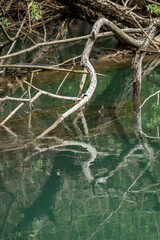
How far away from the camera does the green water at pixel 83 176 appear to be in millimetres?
3162

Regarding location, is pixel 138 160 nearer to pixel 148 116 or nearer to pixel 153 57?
pixel 148 116

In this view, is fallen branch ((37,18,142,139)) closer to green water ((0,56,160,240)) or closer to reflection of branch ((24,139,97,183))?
reflection of branch ((24,139,97,183))

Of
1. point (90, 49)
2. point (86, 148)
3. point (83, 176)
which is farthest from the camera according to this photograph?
point (90, 49)

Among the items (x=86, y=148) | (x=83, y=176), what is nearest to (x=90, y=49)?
(x=86, y=148)

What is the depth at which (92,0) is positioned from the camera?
758 centimetres

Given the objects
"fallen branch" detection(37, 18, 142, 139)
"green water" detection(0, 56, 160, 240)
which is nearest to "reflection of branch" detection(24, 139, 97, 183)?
"green water" detection(0, 56, 160, 240)

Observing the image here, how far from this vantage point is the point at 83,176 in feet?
13.3

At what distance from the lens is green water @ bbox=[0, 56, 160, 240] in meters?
3.16

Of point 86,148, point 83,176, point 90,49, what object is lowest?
point 86,148

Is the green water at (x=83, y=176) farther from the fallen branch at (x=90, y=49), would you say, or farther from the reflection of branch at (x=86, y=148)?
the fallen branch at (x=90, y=49)

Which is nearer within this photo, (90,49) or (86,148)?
(86,148)

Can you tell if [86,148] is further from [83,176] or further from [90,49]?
[90,49]

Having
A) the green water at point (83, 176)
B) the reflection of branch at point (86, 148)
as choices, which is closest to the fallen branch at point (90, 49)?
the reflection of branch at point (86, 148)

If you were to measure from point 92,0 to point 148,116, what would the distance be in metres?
2.93
